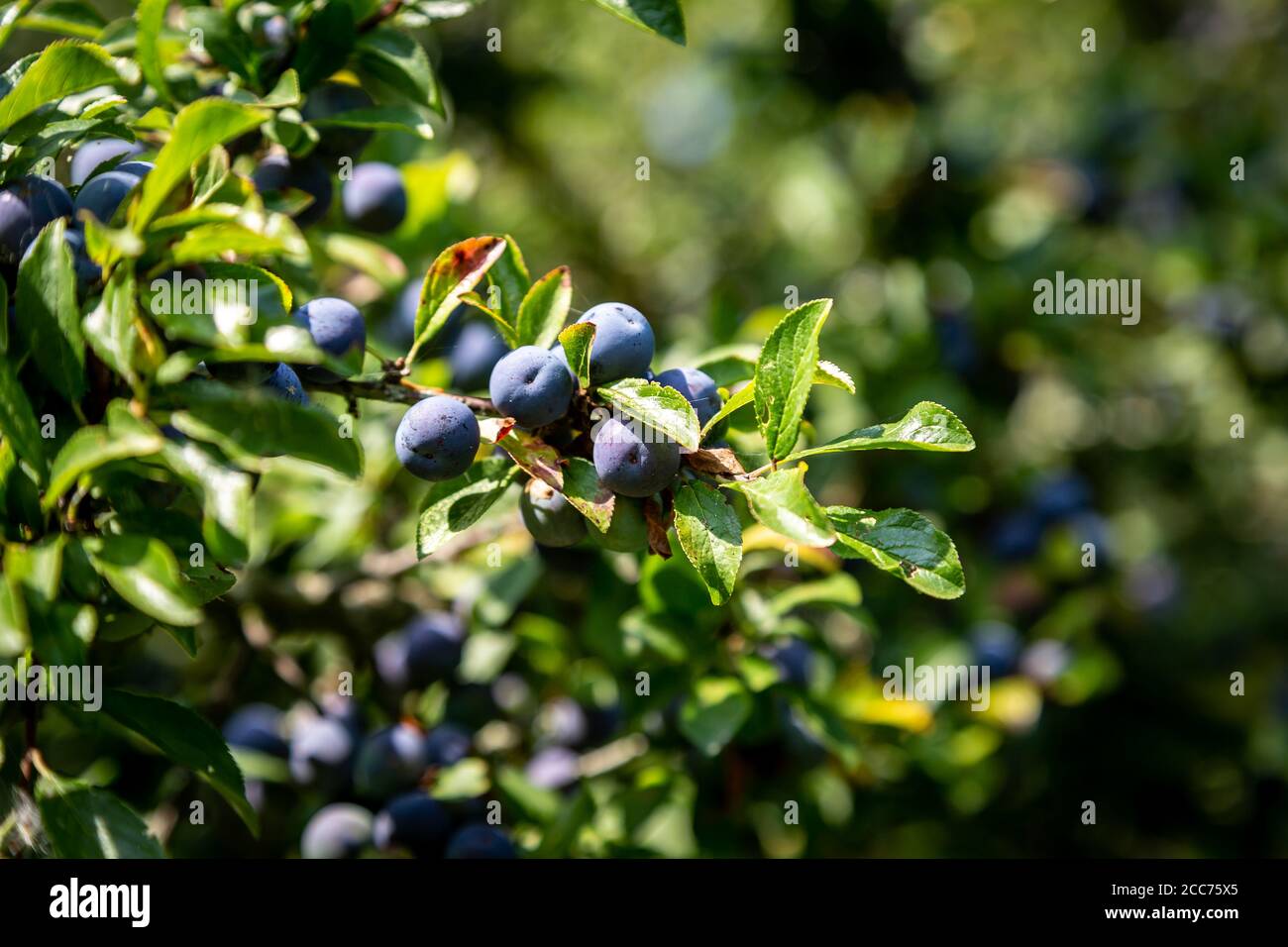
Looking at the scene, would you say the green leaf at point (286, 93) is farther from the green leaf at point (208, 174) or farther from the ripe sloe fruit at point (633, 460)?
the ripe sloe fruit at point (633, 460)

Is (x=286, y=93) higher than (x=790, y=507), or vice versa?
(x=286, y=93)

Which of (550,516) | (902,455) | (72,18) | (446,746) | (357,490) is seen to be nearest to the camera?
(550,516)

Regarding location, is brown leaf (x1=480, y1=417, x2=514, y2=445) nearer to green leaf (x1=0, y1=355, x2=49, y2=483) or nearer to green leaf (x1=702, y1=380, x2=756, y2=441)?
green leaf (x1=702, y1=380, x2=756, y2=441)

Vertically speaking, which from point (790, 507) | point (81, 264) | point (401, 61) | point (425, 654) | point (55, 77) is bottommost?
point (425, 654)

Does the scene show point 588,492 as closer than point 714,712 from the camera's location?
Yes

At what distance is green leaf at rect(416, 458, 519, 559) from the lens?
100 cm

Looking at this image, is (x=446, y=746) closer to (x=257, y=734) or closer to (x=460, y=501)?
(x=257, y=734)

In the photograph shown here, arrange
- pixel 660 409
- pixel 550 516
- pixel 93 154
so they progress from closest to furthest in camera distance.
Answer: pixel 660 409, pixel 550 516, pixel 93 154

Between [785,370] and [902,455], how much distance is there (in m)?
1.27

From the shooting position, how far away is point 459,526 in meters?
1.01

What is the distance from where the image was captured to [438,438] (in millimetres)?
977

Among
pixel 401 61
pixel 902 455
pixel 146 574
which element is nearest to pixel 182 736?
pixel 146 574
